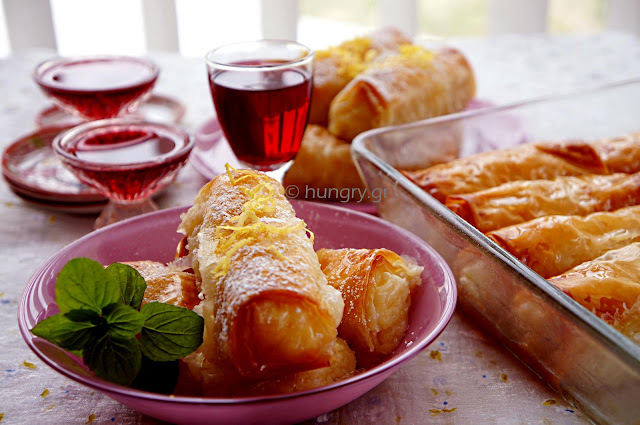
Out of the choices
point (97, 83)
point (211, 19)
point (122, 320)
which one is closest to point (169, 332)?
point (122, 320)

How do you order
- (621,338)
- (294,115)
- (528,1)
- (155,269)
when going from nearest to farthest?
(621,338)
(155,269)
(294,115)
(528,1)

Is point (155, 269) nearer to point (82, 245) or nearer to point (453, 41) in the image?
point (82, 245)

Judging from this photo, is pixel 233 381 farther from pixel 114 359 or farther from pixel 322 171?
pixel 322 171

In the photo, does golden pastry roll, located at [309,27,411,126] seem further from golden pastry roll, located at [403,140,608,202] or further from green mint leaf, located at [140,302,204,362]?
green mint leaf, located at [140,302,204,362]

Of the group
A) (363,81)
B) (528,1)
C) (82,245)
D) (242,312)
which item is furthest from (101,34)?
(242,312)

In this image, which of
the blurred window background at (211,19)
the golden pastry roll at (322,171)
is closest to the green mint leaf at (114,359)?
the golden pastry roll at (322,171)

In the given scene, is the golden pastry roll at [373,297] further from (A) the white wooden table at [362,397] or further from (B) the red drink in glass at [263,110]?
(B) the red drink in glass at [263,110]

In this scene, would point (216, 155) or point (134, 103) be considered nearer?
point (216, 155)
